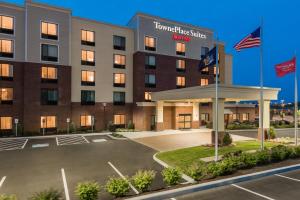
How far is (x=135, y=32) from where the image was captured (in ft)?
125

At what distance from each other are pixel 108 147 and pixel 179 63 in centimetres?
2446

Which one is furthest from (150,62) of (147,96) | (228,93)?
(228,93)

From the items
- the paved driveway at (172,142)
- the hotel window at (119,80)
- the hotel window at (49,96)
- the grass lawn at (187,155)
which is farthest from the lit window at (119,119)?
the grass lawn at (187,155)

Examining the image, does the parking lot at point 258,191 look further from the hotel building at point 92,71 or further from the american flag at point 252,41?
the hotel building at point 92,71

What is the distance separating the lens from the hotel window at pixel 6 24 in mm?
29891

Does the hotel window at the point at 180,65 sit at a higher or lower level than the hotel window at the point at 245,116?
higher

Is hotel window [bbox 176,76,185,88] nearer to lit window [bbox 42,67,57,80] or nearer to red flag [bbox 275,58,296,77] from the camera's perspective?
lit window [bbox 42,67,57,80]

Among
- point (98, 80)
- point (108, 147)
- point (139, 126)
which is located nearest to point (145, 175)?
point (108, 147)

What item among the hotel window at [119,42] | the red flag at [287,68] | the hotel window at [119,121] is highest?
the hotel window at [119,42]

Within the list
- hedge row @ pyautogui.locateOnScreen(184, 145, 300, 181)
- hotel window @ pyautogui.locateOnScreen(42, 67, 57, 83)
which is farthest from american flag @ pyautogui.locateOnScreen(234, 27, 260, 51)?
hotel window @ pyautogui.locateOnScreen(42, 67, 57, 83)

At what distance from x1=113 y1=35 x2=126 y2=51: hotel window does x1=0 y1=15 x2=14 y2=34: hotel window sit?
15062 millimetres

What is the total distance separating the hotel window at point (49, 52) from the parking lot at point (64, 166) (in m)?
14.6

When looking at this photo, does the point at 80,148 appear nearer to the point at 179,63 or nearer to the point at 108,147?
the point at 108,147

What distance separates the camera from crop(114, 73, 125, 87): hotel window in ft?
123
